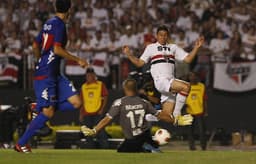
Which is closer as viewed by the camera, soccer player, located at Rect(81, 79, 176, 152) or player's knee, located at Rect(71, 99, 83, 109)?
player's knee, located at Rect(71, 99, 83, 109)

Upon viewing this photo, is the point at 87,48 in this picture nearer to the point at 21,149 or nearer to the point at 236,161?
the point at 21,149

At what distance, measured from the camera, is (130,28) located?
2612 centimetres

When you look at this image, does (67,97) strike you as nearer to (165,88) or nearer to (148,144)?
(148,144)

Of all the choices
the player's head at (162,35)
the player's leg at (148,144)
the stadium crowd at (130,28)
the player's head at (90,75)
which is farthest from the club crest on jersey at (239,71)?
the player's leg at (148,144)

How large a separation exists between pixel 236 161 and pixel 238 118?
1183cm

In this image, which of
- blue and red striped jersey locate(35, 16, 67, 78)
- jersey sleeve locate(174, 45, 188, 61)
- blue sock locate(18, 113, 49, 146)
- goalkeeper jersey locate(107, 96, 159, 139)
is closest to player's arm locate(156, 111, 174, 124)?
goalkeeper jersey locate(107, 96, 159, 139)

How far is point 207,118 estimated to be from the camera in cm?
2455

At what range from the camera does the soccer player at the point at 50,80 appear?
45.8 ft

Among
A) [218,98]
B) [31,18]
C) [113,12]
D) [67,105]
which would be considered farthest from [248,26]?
[67,105]

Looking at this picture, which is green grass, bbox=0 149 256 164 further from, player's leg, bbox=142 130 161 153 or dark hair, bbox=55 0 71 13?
dark hair, bbox=55 0 71 13

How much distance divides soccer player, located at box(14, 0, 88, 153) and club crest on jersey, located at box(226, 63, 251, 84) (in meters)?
10.5

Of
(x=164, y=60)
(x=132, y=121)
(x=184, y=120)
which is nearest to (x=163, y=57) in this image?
(x=164, y=60)

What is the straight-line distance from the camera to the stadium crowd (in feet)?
80.3

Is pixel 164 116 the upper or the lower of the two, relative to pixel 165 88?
lower
